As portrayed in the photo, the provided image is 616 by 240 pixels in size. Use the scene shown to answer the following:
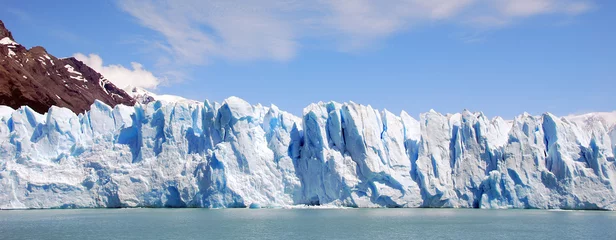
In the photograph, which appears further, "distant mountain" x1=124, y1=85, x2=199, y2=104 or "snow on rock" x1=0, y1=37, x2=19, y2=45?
"distant mountain" x1=124, y1=85, x2=199, y2=104

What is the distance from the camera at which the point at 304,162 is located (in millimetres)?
30188

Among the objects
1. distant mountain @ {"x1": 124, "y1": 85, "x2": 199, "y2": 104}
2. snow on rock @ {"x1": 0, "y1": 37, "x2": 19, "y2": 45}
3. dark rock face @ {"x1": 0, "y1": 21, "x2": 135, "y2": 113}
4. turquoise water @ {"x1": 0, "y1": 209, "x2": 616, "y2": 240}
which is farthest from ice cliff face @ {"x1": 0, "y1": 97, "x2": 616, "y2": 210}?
distant mountain @ {"x1": 124, "y1": 85, "x2": 199, "y2": 104}

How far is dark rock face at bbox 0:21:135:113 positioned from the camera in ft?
175

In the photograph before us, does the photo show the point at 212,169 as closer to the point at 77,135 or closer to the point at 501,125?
the point at 77,135

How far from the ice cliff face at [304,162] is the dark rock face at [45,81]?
78.9ft

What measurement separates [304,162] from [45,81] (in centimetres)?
4291

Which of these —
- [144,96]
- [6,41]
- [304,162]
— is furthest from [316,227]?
[144,96]

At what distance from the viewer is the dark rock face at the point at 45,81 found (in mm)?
53281

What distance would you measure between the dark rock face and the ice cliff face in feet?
78.9

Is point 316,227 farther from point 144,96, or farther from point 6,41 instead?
point 144,96

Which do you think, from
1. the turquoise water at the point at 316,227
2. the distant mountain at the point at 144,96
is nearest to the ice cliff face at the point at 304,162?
the turquoise water at the point at 316,227

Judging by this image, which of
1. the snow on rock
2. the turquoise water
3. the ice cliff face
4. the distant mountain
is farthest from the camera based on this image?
the distant mountain

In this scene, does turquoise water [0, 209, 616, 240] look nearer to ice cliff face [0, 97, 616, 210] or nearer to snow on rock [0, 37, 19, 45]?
ice cliff face [0, 97, 616, 210]

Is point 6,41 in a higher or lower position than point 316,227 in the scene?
higher
